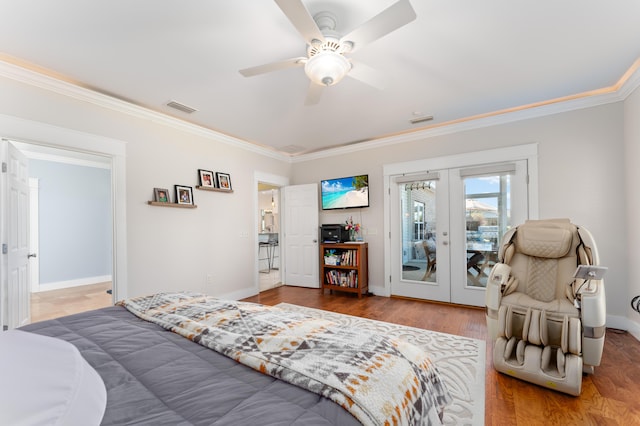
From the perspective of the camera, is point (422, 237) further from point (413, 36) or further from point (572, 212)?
point (413, 36)

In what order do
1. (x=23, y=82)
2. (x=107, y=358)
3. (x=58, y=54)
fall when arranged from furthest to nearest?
(x=23, y=82) → (x=58, y=54) → (x=107, y=358)

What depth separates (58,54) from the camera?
91.1 inches

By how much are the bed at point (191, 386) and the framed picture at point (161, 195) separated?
2.24 metres

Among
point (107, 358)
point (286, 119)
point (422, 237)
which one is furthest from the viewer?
point (422, 237)

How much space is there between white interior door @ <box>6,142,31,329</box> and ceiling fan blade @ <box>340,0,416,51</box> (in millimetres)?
3113

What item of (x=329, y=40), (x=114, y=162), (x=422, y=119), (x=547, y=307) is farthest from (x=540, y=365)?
(x=114, y=162)

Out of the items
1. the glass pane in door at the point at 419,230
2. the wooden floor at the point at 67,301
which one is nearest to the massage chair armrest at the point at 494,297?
the glass pane in door at the point at 419,230

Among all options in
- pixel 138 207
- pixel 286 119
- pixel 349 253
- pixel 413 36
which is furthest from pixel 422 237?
pixel 138 207

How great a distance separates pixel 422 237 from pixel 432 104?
1989mm

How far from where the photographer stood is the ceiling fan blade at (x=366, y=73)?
2.11 meters

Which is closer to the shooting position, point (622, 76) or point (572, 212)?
point (622, 76)

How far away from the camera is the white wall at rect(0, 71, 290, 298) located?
2.81m

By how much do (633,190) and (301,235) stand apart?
14.4 feet

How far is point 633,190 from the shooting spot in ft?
9.47
